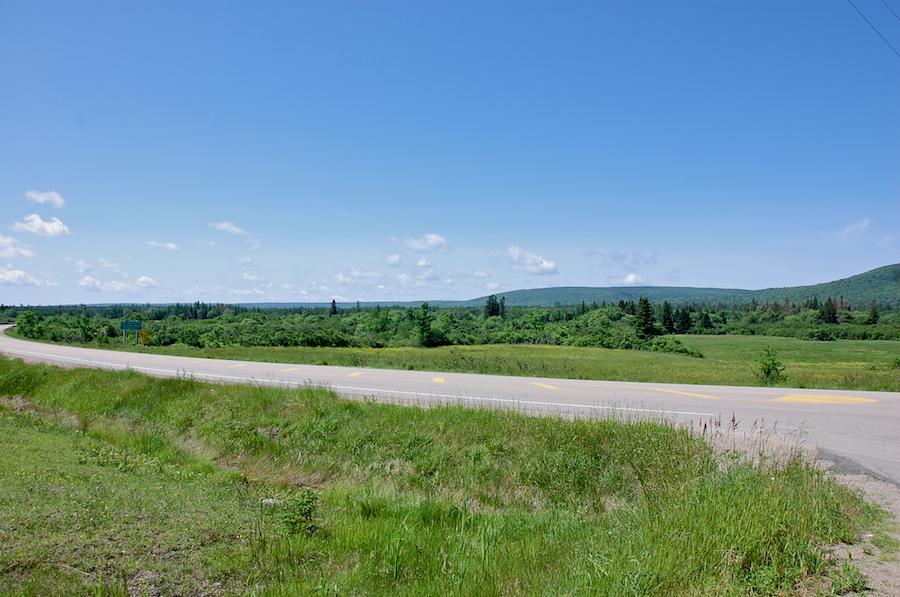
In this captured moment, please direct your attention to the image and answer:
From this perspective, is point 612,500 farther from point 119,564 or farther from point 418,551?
point 119,564

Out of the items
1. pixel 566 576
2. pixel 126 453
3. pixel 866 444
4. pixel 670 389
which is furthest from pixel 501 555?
pixel 670 389

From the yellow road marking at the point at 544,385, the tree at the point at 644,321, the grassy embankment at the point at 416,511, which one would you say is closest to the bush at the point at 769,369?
the yellow road marking at the point at 544,385

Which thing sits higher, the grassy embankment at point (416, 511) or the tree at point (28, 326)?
the tree at point (28, 326)

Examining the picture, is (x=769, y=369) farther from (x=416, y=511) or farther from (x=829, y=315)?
(x=829, y=315)

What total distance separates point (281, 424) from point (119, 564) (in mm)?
7651

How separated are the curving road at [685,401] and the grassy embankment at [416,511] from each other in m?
2.22

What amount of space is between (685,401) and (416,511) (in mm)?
9278

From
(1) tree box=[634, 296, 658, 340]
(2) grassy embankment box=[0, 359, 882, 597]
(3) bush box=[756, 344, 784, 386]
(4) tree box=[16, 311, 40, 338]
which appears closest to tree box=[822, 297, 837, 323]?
(1) tree box=[634, 296, 658, 340]

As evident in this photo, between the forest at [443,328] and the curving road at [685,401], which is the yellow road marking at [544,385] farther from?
the forest at [443,328]

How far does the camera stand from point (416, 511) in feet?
22.4

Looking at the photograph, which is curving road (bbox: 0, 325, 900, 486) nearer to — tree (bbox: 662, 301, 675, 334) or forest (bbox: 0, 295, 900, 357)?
forest (bbox: 0, 295, 900, 357)

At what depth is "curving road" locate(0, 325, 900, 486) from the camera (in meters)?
9.01

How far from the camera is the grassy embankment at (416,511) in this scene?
4.22m

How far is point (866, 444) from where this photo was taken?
349 inches
